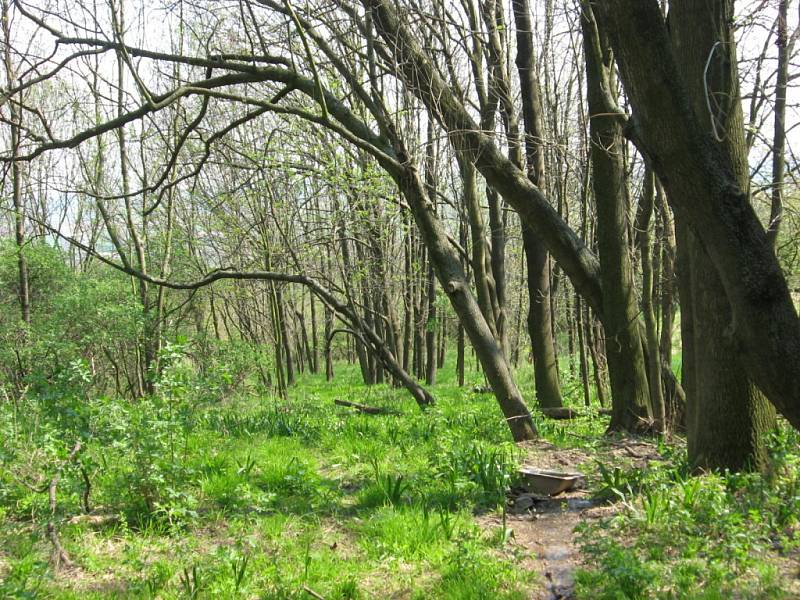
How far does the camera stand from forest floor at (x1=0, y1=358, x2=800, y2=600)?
3.03 metres

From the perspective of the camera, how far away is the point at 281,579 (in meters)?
3.16

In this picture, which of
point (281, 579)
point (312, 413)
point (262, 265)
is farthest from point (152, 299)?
point (281, 579)

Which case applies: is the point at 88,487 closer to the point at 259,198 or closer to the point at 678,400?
the point at 678,400

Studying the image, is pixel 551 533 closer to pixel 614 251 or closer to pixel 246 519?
pixel 246 519

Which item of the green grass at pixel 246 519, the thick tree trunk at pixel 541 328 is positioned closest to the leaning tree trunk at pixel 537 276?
the thick tree trunk at pixel 541 328

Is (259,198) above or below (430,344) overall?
above

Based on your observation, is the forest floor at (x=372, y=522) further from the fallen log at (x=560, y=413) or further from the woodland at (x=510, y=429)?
the fallen log at (x=560, y=413)

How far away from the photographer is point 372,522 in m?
3.95

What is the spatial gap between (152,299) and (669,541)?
17585 millimetres

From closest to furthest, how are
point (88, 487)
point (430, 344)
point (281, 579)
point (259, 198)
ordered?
point (281, 579)
point (88, 487)
point (259, 198)
point (430, 344)

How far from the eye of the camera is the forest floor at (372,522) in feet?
9.93

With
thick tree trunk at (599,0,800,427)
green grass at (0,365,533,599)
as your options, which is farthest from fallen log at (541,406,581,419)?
thick tree trunk at (599,0,800,427)

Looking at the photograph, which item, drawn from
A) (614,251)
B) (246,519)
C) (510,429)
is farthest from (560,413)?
(246,519)

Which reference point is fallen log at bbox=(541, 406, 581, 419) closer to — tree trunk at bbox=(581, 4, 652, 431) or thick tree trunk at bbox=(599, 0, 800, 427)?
tree trunk at bbox=(581, 4, 652, 431)
